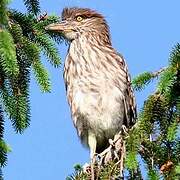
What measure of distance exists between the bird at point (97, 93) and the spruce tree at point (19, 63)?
576 mm

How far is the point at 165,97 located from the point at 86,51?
2.73 metres

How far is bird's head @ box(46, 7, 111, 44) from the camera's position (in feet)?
21.8

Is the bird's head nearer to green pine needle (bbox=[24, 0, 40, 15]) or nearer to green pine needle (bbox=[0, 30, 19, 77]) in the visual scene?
green pine needle (bbox=[24, 0, 40, 15])

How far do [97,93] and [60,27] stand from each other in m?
0.68

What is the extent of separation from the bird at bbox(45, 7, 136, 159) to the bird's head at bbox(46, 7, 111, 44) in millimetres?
178

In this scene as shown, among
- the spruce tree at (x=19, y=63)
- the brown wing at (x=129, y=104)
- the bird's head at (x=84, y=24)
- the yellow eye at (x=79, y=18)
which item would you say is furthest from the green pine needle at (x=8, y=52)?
the yellow eye at (x=79, y=18)

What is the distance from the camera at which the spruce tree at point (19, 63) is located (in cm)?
436

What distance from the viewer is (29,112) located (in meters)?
4.67

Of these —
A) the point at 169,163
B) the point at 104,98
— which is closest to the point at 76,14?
the point at 104,98

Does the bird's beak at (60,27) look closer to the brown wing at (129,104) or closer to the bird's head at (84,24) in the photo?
the bird's head at (84,24)

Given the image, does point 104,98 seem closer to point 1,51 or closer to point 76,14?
point 76,14

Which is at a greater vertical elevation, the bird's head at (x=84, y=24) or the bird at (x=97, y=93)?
the bird's head at (x=84, y=24)

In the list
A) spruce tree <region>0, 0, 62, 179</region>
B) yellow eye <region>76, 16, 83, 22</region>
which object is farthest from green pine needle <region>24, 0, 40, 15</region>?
yellow eye <region>76, 16, 83, 22</region>

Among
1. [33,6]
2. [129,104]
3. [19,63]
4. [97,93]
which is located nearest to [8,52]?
[19,63]
